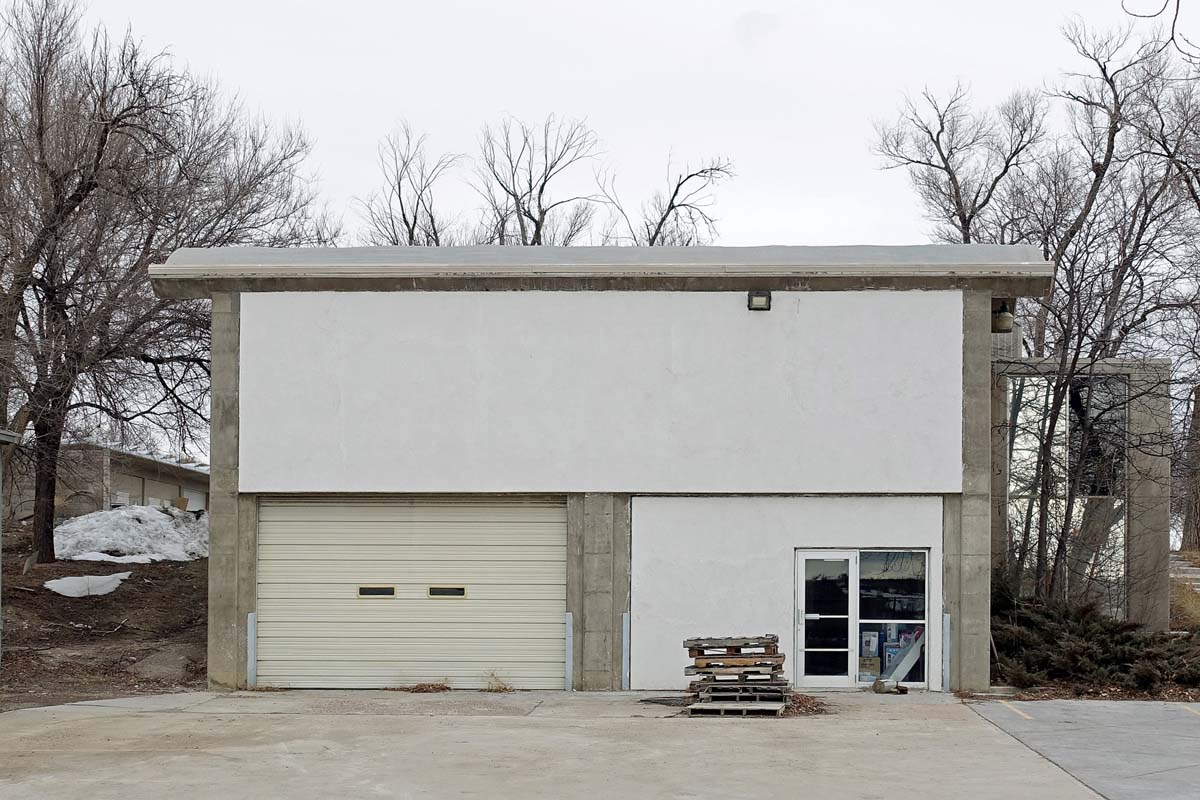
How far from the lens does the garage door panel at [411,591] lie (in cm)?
1969

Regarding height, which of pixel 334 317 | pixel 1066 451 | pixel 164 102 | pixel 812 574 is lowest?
pixel 812 574

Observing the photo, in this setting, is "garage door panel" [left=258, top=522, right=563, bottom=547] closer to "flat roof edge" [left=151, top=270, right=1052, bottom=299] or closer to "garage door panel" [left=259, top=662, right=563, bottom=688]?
"garage door panel" [left=259, top=662, right=563, bottom=688]

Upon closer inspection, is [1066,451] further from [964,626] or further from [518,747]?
[518,747]

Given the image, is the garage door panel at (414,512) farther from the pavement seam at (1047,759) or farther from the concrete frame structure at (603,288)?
the pavement seam at (1047,759)

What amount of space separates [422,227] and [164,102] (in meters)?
21.2

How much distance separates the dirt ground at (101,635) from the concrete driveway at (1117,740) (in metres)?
12.2

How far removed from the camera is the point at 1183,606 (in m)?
30.9

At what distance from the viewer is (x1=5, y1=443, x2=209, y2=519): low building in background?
32.0 meters

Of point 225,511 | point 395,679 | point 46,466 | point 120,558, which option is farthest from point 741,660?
point 120,558

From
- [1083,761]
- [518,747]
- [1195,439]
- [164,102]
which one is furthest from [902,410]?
[164,102]

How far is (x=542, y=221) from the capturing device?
156 feet

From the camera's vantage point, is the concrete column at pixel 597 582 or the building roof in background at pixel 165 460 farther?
the building roof in background at pixel 165 460

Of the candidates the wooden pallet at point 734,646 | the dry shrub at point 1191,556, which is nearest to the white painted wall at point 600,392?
the wooden pallet at point 734,646

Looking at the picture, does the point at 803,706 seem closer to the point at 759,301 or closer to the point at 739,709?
the point at 739,709
